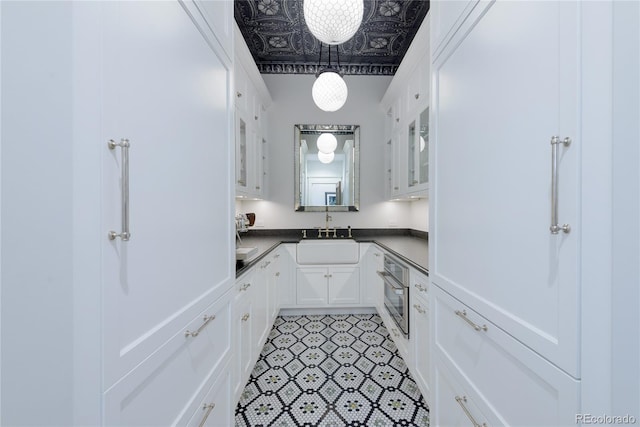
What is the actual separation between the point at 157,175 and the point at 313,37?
9.32 ft

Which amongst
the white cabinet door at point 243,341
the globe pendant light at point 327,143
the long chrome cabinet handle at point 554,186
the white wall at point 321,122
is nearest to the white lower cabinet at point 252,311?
the white cabinet door at point 243,341

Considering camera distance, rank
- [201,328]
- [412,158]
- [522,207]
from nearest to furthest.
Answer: [522,207] < [201,328] < [412,158]

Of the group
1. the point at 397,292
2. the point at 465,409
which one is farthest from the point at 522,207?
the point at 397,292

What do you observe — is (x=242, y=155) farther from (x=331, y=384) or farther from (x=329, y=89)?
(x=331, y=384)

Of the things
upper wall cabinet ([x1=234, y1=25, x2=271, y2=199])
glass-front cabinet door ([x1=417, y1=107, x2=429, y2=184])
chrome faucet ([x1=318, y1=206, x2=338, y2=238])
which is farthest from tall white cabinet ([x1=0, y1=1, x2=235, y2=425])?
chrome faucet ([x1=318, y1=206, x2=338, y2=238])

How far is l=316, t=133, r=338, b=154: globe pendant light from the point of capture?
3381 mm

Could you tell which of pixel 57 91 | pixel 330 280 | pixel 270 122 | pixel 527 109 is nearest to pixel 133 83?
pixel 57 91

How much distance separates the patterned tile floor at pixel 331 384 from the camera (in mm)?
1589

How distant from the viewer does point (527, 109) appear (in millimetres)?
668

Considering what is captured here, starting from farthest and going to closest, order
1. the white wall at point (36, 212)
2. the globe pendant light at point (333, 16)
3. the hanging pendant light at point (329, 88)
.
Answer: the hanging pendant light at point (329, 88), the globe pendant light at point (333, 16), the white wall at point (36, 212)

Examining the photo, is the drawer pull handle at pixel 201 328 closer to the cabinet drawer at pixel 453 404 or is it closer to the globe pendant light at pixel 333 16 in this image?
the cabinet drawer at pixel 453 404

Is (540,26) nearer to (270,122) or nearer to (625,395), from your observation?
(625,395)

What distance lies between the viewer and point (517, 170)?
2.31ft

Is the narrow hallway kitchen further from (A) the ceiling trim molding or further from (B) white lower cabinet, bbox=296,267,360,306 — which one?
(A) the ceiling trim molding
